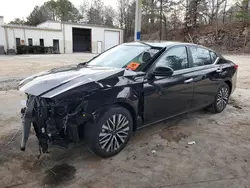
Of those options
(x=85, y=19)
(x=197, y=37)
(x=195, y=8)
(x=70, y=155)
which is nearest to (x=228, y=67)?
(x=70, y=155)

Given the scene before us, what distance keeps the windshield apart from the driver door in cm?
19

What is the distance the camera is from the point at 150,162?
2693 millimetres

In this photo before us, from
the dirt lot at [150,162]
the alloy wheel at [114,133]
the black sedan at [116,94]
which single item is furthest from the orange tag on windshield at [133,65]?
Result: the dirt lot at [150,162]

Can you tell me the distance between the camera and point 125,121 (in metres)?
2.80

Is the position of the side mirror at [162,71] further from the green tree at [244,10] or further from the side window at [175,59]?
the green tree at [244,10]

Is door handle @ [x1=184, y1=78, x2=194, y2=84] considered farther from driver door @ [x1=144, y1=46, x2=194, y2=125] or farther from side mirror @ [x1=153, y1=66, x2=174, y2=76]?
side mirror @ [x1=153, y1=66, x2=174, y2=76]

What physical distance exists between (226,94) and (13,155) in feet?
13.4

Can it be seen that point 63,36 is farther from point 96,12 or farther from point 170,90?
point 170,90

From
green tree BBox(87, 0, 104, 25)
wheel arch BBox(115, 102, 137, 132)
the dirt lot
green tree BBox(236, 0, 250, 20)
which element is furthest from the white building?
wheel arch BBox(115, 102, 137, 132)

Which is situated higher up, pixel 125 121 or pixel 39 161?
pixel 125 121

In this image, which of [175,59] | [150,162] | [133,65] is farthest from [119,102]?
[175,59]

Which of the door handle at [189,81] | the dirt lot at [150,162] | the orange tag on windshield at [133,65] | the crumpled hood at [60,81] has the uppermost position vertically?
the orange tag on windshield at [133,65]

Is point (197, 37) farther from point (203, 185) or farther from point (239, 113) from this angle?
point (203, 185)

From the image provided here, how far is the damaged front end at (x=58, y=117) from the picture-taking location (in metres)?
2.33
